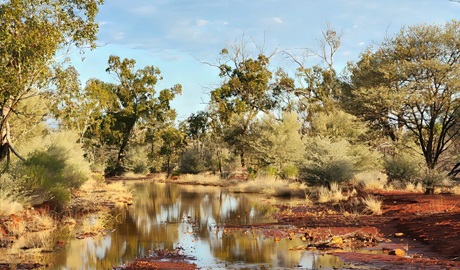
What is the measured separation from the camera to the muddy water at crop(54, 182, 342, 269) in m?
11.4

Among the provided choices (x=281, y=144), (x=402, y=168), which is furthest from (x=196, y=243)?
(x=281, y=144)

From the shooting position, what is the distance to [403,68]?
81.1ft

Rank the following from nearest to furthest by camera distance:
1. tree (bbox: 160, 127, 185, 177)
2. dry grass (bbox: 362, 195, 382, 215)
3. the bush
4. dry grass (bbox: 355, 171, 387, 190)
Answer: the bush, dry grass (bbox: 362, 195, 382, 215), dry grass (bbox: 355, 171, 387, 190), tree (bbox: 160, 127, 185, 177)

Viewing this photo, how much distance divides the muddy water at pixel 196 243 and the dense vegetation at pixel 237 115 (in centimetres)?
420

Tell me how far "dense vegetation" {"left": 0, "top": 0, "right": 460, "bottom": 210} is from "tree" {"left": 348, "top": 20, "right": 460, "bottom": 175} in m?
0.06

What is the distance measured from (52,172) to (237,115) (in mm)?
25971

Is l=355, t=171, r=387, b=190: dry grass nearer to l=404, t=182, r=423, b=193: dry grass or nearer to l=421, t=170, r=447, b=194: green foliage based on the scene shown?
l=404, t=182, r=423, b=193: dry grass

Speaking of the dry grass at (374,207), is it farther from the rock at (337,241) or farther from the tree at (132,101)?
the tree at (132,101)

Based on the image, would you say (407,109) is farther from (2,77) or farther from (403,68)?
(2,77)

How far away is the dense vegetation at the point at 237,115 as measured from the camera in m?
17.5

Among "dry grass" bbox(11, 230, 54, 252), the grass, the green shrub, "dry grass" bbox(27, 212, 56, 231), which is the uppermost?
the green shrub

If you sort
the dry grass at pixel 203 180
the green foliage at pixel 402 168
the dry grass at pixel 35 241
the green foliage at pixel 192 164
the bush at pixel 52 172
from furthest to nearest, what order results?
the green foliage at pixel 192 164, the dry grass at pixel 203 180, the green foliage at pixel 402 168, the bush at pixel 52 172, the dry grass at pixel 35 241

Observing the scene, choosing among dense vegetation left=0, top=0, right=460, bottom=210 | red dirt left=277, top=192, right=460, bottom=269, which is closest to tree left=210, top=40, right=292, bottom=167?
dense vegetation left=0, top=0, right=460, bottom=210

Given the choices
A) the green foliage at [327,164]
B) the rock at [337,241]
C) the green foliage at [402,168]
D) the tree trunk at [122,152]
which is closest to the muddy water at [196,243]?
the rock at [337,241]
